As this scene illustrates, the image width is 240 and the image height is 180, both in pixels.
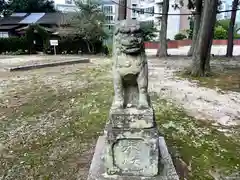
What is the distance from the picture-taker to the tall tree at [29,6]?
28531 millimetres

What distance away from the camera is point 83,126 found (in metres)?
3.91

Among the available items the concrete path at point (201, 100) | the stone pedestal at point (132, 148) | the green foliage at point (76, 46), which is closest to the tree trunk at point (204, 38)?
the concrete path at point (201, 100)

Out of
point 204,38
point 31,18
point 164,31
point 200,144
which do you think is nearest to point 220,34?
point 164,31

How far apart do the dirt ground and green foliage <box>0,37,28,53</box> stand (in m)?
11.9

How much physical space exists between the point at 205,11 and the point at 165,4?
811 cm

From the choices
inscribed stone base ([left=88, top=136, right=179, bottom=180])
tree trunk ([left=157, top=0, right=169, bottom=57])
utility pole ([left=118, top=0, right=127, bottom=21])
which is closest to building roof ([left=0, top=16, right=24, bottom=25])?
tree trunk ([left=157, top=0, right=169, bottom=57])

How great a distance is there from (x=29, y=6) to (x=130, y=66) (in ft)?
101

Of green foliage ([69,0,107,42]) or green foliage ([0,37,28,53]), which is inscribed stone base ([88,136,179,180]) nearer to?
green foliage ([69,0,107,42])

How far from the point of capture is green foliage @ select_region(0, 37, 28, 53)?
57.4 feet

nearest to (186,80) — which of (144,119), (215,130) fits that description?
(215,130)

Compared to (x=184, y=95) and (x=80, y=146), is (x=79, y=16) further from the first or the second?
(x=80, y=146)

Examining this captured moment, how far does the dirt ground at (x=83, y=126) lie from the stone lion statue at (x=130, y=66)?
101 centimetres

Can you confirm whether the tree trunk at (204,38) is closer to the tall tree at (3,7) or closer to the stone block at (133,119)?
the stone block at (133,119)

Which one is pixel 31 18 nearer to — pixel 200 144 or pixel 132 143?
pixel 200 144
